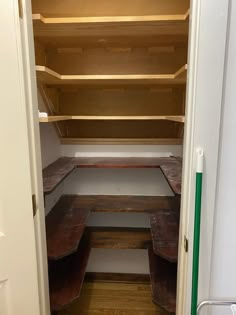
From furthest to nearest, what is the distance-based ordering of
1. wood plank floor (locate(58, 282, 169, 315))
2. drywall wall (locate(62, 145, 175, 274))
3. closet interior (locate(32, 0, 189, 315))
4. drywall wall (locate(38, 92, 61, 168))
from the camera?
drywall wall (locate(62, 145, 175, 274)), wood plank floor (locate(58, 282, 169, 315)), drywall wall (locate(38, 92, 61, 168)), closet interior (locate(32, 0, 189, 315))

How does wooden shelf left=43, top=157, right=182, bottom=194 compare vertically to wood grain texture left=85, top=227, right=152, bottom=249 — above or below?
above

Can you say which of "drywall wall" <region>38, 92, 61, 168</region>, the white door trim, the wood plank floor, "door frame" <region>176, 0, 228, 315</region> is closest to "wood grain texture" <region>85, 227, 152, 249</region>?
the wood plank floor

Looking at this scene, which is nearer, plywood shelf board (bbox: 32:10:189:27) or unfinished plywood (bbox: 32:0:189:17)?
plywood shelf board (bbox: 32:10:189:27)

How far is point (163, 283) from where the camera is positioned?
158 cm

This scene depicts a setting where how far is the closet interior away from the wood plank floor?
26 mm

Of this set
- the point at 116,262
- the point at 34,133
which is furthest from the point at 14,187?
the point at 116,262

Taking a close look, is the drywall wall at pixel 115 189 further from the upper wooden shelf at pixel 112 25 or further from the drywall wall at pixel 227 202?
the drywall wall at pixel 227 202

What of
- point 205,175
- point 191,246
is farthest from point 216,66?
point 191,246

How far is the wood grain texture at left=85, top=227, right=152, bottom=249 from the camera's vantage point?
2.05 meters

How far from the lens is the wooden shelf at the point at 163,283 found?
4.67 feet

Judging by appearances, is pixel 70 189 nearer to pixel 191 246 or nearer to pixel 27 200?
pixel 27 200

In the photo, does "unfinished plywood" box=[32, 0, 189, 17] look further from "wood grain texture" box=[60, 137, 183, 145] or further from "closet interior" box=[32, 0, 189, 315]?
"wood grain texture" box=[60, 137, 183, 145]

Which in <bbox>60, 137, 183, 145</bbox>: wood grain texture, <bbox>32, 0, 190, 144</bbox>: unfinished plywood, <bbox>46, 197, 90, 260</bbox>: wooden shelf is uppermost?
<bbox>32, 0, 190, 144</bbox>: unfinished plywood

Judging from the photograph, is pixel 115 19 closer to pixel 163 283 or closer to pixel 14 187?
pixel 14 187
